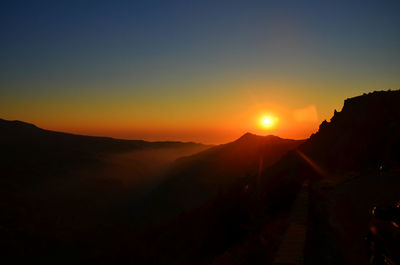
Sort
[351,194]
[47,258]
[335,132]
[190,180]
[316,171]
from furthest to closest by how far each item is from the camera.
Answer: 1. [190,180]
2. [335,132]
3. [47,258]
4. [316,171]
5. [351,194]

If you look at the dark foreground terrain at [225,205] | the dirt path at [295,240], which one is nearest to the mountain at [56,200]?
the dark foreground terrain at [225,205]

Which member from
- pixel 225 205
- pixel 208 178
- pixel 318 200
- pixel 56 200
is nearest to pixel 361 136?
pixel 318 200

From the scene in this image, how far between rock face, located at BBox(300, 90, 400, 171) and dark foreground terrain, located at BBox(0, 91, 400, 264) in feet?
→ 0.46

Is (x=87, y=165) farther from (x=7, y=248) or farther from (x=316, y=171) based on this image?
(x=316, y=171)

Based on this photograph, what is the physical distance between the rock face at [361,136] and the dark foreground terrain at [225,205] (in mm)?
140

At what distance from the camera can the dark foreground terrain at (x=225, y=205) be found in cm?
983

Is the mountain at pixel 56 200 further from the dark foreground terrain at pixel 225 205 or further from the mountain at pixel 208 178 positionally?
the mountain at pixel 208 178

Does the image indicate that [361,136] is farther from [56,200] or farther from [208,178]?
[56,200]

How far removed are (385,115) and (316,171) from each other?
31.6ft

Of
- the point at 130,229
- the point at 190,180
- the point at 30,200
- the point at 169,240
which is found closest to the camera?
the point at 169,240

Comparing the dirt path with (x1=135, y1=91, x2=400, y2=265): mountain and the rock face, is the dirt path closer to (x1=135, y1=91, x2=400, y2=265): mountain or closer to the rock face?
(x1=135, y1=91, x2=400, y2=265): mountain

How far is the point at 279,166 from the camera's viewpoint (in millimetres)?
39438

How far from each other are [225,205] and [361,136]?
22.3 metres

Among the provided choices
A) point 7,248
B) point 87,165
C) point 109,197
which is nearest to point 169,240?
point 7,248
